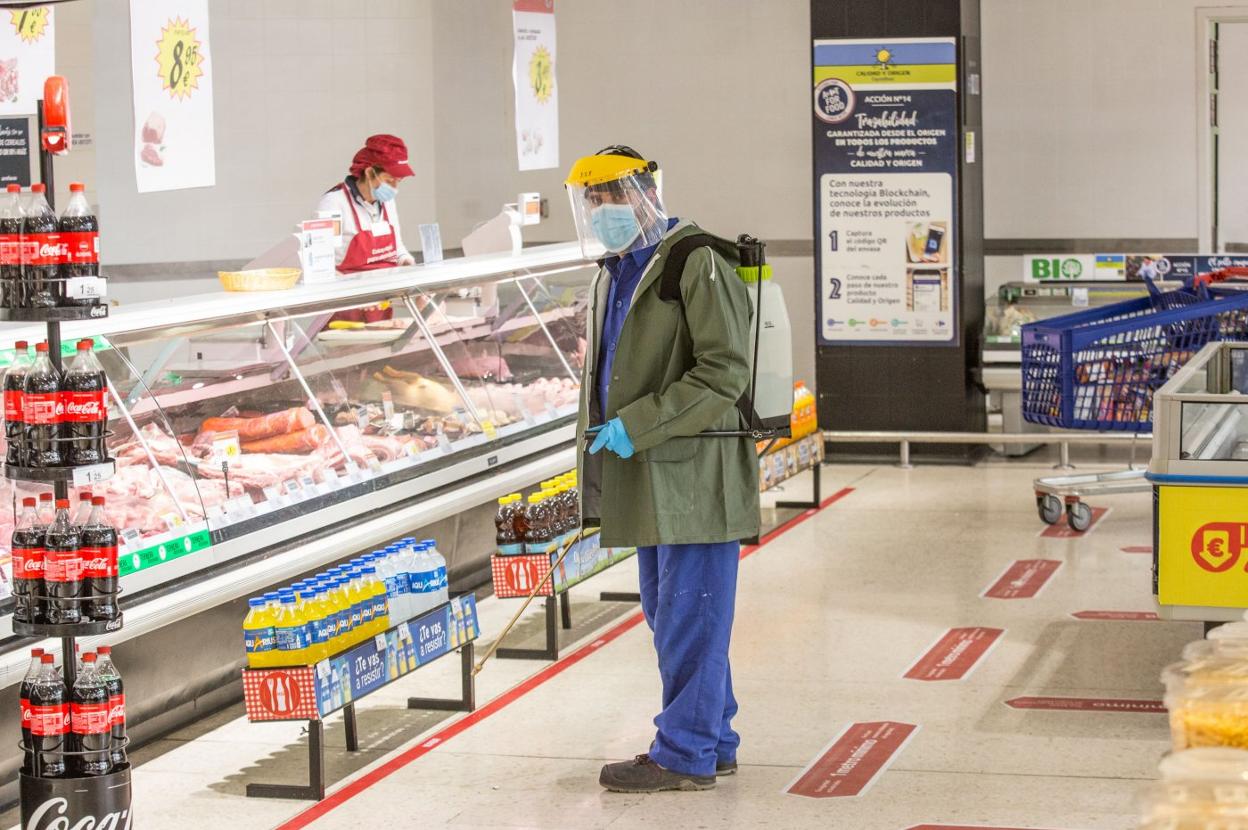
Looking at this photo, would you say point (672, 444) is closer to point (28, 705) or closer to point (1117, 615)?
point (28, 705)

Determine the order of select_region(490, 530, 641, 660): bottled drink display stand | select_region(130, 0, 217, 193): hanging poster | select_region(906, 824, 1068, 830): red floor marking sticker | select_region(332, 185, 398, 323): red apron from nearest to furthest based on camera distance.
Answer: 1. select_region(906, 824, 1068, 830): red floor marking sticker
2. select_region(130, 0, 217, 193): hanging poster
3. select_region(490, 530, 641, 660): bottled drink display stand
4. select_region(332, 185, 398, 323): red apron

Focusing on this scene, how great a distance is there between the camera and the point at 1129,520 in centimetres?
910

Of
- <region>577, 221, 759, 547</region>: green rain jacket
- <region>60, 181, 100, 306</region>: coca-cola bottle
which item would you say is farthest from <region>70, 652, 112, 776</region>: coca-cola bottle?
<region>577, 221, 759, 547</region>: green rain jacket

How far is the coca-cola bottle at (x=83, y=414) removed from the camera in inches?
165

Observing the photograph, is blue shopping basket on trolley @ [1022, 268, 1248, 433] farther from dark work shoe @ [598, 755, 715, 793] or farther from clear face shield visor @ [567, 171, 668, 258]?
dark work shoe @ [598, 755, 715, 793]

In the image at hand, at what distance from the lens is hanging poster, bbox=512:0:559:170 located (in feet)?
34.4

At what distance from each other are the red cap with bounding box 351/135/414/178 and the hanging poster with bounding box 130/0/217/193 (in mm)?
2070

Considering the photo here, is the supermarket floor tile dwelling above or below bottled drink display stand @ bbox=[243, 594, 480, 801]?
below

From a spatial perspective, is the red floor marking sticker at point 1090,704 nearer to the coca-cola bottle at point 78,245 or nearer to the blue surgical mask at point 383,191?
the coca-cola bottle at point 78,245

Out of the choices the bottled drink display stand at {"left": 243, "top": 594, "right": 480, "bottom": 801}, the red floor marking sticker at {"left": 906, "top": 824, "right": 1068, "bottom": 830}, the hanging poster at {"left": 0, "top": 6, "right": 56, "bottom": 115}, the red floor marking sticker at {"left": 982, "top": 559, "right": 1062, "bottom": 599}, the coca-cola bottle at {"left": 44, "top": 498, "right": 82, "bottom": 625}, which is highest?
the hanging poster at {"left": 0, "top": 6, "right": 56, "bottom": 115}

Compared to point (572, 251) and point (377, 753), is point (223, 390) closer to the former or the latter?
point (377, 753)

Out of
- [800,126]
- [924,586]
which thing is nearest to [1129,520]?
[924,586]

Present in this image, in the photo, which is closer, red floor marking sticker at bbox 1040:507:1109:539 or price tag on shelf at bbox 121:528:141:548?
price tag on shelf at bbox 121:528:141:548

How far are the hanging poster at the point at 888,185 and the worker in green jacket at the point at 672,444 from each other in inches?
226
